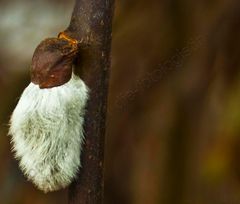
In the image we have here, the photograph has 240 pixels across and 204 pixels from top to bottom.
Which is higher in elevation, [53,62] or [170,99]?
[53,62]

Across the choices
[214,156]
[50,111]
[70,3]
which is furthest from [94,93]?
[70,3]

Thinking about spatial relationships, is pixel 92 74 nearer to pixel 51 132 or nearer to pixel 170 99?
pixel 51 132

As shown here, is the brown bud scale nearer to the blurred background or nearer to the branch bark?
the branch bark

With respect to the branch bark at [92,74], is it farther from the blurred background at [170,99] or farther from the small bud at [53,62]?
the blurred background at [170,99]

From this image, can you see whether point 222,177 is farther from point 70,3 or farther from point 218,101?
point 70,3

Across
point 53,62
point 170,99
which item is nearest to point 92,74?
point 53,62
